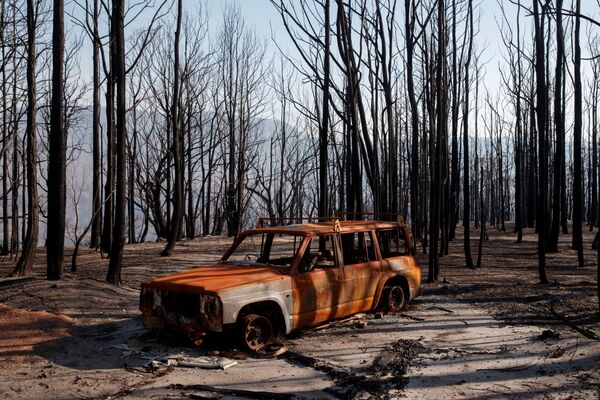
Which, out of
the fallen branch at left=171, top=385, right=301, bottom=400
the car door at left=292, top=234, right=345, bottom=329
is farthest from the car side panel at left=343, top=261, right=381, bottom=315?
the fallen branch at left=171, top=385, right=301, bottom=400

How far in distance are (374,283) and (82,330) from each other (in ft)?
13.8

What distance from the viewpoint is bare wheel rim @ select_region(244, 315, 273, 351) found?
625 centimetres

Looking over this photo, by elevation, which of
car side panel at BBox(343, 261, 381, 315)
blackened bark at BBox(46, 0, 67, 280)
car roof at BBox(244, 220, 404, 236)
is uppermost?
blackened bark at BBox(46, 0, 67, 280)

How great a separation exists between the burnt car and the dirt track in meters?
0.31

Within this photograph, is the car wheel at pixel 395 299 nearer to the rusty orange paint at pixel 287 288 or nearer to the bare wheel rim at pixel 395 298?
the bare wheel rim at pixel 395 298

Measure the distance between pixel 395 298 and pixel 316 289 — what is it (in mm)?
2134

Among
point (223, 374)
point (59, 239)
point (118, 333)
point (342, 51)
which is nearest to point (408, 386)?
point (223, 374)

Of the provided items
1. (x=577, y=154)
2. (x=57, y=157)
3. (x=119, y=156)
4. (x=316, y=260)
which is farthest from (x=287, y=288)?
(x=577, y=154)

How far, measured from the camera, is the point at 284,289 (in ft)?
21.9

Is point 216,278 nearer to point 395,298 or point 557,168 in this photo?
point 395,298

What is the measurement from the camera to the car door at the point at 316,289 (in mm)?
6891

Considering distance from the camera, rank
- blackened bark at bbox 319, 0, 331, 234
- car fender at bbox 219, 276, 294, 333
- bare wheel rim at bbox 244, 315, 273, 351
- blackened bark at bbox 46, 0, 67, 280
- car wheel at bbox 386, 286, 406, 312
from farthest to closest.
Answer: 1. blackened bark at bbox 319, 0, 331, 234
2. blackened bark at bbox 46, 0, 67, 280
3. car wheel at bbox 386, 286, 406, 312
4. bare wheel rim at bbox 244, 315, 273, 351
5. car fender at bbox 219, 276, 294, 333

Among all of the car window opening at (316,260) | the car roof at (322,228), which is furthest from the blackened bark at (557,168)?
A: the car window opening at (316,260)

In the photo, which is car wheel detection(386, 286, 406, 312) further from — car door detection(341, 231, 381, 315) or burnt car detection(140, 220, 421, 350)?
car door detection(341, 231, 381, 315)
